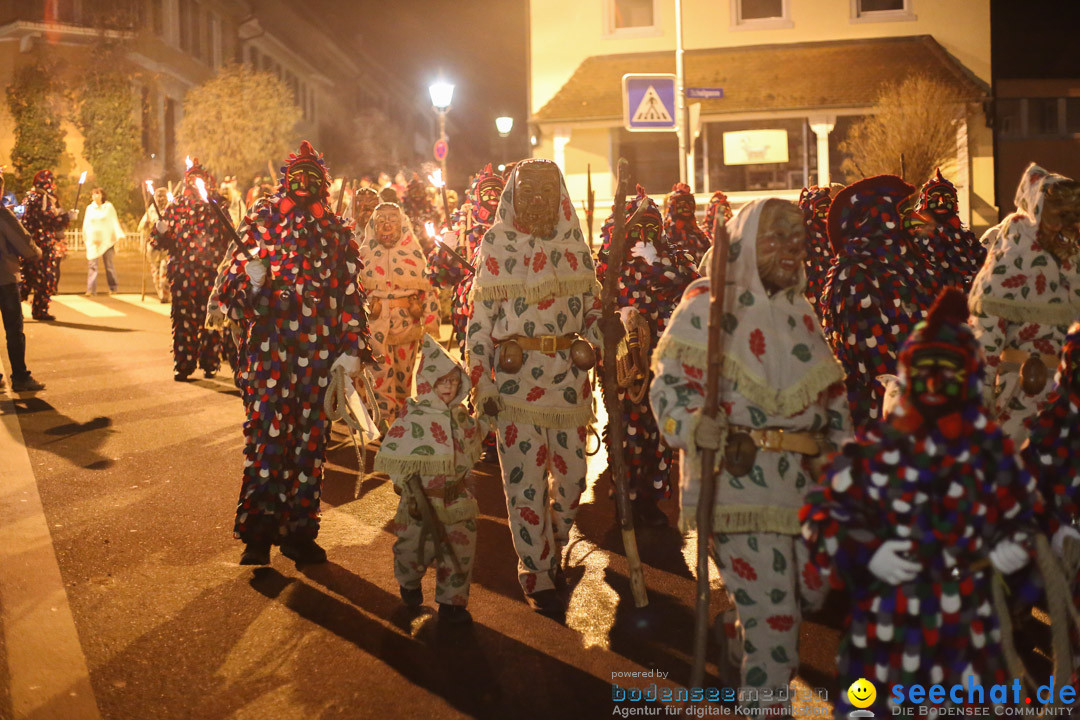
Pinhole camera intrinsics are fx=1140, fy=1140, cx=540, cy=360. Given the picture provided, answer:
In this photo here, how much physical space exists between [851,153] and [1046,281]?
76.5 feet

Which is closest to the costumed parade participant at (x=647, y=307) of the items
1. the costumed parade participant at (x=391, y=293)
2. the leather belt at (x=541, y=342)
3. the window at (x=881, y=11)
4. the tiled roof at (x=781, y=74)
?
the leather belt at (x=541, y=342)

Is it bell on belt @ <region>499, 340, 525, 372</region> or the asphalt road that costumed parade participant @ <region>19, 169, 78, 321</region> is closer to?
the asphalt road

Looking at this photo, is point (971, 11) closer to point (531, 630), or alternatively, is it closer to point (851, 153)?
point (851, 153)

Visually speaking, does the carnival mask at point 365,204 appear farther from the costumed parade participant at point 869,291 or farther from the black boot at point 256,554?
the costumed parade participant at point 869,291

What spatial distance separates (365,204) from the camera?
10516mm

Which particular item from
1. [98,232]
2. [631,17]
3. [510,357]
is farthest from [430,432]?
[631,17]

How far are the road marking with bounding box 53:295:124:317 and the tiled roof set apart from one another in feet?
38.5

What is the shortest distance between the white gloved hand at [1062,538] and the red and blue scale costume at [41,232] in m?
17.7

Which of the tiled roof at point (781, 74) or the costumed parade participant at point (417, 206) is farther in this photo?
the tiled roof at point (781, 74)

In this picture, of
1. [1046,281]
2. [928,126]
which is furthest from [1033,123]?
[1046,281]

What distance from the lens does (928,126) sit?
986 inches

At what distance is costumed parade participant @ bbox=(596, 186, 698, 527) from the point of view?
7.64 metres

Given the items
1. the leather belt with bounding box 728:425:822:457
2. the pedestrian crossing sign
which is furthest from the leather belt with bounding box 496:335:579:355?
the pedestrian crossing sign

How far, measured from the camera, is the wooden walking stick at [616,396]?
225 inches
